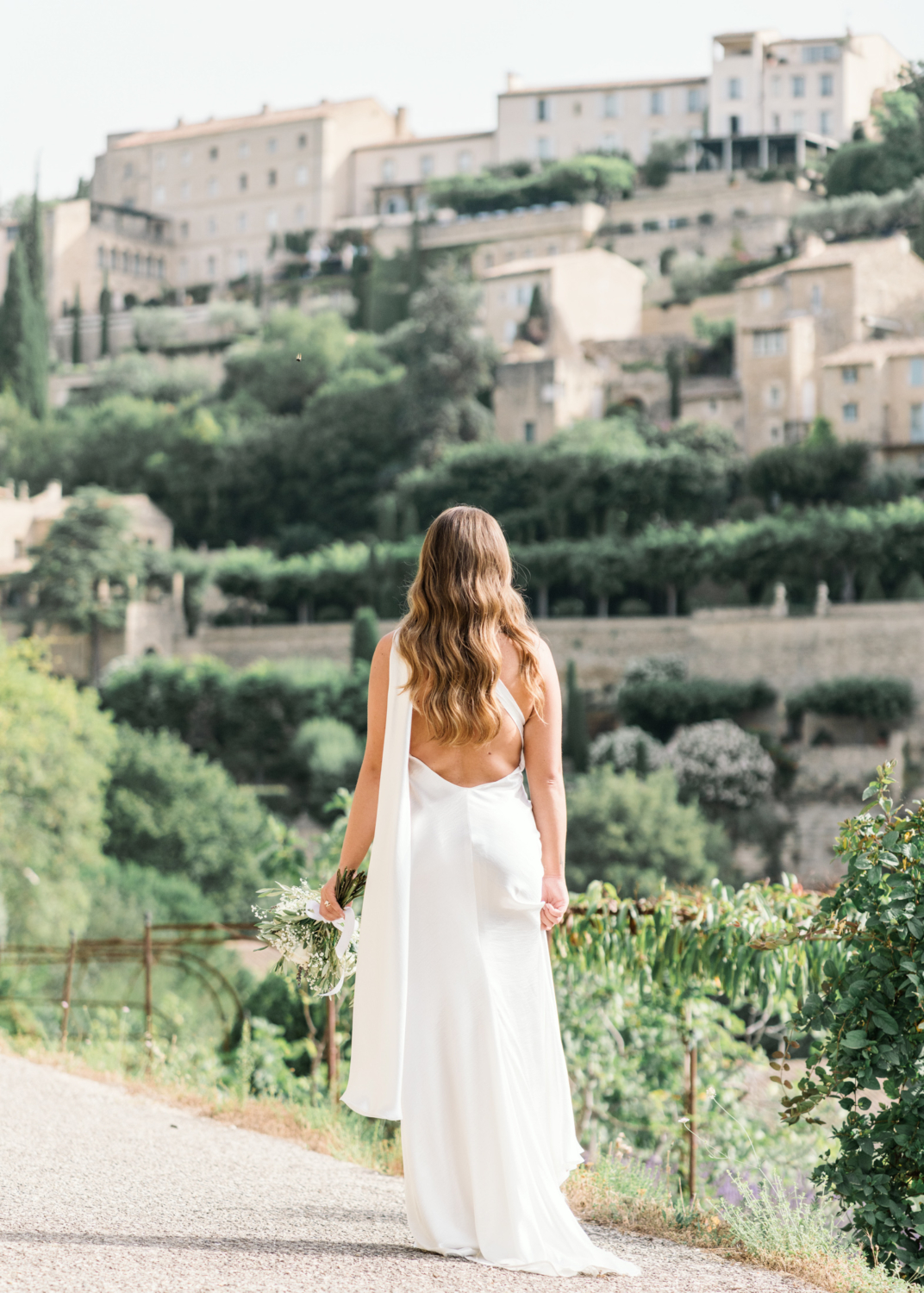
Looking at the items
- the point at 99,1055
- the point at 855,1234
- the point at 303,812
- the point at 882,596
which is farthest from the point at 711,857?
the point at 855,1234

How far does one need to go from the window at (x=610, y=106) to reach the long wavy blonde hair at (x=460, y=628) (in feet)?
200

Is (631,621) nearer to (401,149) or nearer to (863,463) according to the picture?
(863,463)

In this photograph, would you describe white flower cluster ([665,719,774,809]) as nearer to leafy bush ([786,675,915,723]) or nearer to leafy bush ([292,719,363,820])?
leafy bush ([786,675,915,723])

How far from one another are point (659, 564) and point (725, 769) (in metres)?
6.96

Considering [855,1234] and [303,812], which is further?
[303,812]

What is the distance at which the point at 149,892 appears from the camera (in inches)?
966

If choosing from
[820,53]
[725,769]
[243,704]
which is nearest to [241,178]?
[820,53]

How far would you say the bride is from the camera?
2949mm

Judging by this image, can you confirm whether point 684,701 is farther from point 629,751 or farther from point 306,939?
point 306,939

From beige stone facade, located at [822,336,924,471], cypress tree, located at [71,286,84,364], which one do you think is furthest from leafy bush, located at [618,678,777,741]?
cypress tree, located at [71,286,84,364]

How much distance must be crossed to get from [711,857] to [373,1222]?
24.6 metres

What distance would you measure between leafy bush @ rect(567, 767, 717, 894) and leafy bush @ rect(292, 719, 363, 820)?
247 inches

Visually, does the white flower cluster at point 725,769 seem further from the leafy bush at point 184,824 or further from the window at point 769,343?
the window at point 769,343

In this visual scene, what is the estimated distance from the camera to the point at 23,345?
2005 inches
